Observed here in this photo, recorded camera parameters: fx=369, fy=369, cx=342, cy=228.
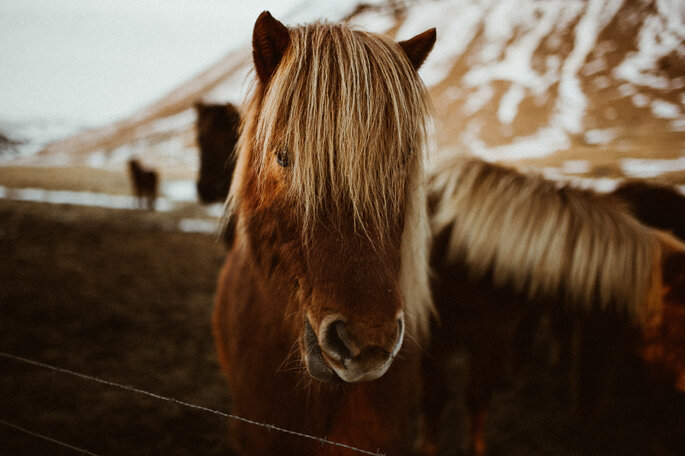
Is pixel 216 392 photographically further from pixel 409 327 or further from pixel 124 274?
pixel 124 274

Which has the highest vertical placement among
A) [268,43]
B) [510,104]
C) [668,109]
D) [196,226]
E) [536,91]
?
[536,91]

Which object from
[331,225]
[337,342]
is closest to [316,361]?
[337,342]

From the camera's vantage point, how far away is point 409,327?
185 cm

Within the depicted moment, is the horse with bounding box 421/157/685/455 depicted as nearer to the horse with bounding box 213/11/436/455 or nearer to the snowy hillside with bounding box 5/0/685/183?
the snowy hillside with bounding box 5/0/685/183

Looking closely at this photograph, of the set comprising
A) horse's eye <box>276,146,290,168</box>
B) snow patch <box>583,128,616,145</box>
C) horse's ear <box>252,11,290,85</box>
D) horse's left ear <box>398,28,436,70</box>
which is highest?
snow patch <box>583,128,616,145</box>

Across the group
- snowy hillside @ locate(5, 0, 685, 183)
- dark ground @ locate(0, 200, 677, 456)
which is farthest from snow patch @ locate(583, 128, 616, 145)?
dark ground @ locate(0, 200, 677, 456)

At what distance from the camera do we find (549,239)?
8.54 ft

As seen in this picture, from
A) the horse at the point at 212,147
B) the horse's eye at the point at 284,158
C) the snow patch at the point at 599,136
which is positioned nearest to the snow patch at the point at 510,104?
the snow patch at the point at 599,136

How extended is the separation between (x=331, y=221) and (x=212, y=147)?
4146 millimetres

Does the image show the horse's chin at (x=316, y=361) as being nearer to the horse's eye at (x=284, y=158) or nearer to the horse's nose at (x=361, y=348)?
the horse's nose at (x=361, y=348)

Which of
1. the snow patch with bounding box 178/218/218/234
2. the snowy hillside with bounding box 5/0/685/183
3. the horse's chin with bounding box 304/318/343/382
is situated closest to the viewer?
the horse's chin with bounding box 304/318/343/382

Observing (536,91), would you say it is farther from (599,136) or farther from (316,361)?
(316,361)

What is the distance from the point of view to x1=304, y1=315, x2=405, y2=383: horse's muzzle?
1.00 meters

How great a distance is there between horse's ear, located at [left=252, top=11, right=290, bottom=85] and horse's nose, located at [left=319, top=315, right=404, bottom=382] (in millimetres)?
980
